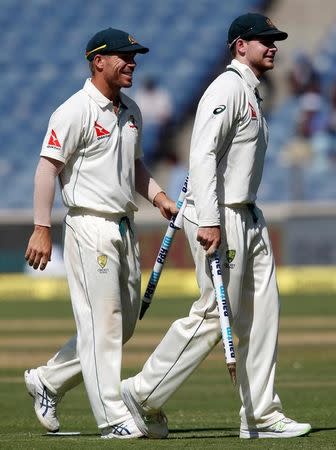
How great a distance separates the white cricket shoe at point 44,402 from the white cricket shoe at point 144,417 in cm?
71

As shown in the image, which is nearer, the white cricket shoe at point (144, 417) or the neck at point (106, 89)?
the white cricket shoe at point (144, 417)

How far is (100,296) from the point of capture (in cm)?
721

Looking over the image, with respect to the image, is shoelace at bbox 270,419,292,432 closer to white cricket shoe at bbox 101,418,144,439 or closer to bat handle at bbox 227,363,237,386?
bat handle at bbox 227,363,237,386

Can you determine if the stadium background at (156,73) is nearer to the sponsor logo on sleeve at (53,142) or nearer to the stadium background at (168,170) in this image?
the stadium background at (168,170)

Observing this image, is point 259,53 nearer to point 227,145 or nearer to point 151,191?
point 227,145

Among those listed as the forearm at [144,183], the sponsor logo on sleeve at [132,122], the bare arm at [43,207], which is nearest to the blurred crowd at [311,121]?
the forearm at [144,183]

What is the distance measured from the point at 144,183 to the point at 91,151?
59 cm

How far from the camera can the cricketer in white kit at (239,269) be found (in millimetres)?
6980

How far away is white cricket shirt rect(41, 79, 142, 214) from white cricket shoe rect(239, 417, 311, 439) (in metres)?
1.37

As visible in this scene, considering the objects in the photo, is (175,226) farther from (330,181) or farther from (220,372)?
(330,181)

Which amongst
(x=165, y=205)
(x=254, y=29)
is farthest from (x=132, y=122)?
(x=254, y=29)

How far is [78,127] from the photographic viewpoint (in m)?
7.18

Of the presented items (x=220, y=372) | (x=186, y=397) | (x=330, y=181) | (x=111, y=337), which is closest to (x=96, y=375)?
(x=111, y=337)

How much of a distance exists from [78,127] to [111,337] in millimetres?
1133
